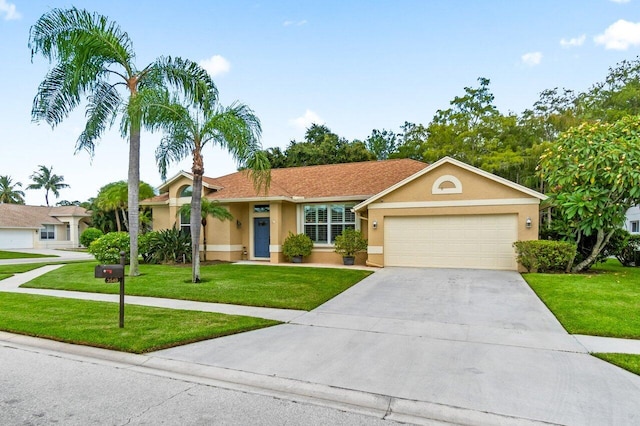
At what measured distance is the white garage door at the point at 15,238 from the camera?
33188 millimetres

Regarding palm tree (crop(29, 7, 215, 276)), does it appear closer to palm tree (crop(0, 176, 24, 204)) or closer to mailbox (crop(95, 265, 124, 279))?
mailbox (crop(95, 265, 124, 279))

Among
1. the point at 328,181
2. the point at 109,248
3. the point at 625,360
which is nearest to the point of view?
the point at 625,360

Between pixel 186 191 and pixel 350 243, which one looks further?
pixel 186 191

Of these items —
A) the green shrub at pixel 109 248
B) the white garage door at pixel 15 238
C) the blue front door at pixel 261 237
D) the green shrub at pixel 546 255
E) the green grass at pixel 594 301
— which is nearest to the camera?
the green grass at pixel 594 301

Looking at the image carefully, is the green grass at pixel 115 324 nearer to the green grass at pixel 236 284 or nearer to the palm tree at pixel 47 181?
the green grass at pixel 236 284

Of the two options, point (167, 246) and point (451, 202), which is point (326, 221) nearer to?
point (451, 202)

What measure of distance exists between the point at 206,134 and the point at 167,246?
7273 mm

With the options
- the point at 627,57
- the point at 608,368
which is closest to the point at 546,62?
the point at 627,57

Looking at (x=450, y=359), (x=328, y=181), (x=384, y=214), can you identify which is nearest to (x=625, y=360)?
(x=450, y=359)

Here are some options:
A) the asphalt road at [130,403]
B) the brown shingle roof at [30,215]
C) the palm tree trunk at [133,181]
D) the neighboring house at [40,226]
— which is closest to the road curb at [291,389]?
the asphalt road at [130,403]

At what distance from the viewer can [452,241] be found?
13.9 m

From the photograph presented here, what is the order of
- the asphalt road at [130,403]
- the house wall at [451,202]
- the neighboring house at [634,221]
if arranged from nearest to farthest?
the asphalt road at [130,403]
the house wall at [451,202]
the neighboring house at [634,221]

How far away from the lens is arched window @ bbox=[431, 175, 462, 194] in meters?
13.7

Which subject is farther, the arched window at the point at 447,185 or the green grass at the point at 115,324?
the arched window at the point at 447,185
